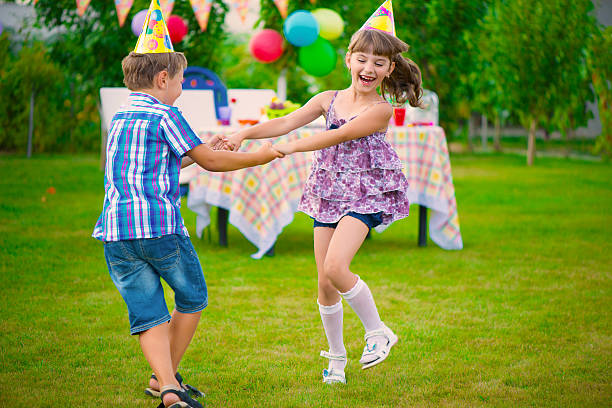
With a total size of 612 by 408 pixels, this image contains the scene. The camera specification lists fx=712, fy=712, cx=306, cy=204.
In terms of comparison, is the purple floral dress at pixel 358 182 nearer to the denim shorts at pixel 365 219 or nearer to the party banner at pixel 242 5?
the denim shorts at pixel 365 219

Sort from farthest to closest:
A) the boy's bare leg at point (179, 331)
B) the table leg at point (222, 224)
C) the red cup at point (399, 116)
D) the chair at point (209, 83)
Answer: the chair at point (209, 83)
the table leg at point (222, 224)
the red cup at point (399, 116)
the boy's bare leg at point (179, 331)

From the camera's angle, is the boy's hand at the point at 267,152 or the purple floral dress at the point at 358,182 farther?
the purple floral dress at the point at 358,182

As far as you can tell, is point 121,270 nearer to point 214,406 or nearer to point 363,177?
point 214,406

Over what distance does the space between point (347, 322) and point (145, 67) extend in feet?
6.15

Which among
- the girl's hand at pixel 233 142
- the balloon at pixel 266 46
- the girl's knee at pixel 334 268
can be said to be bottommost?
the girl's knee at pixel 334 268

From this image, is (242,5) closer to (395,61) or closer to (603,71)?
(395,61)

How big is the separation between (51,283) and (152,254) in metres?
2.33

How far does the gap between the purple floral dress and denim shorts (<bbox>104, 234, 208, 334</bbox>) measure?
25.2 inches

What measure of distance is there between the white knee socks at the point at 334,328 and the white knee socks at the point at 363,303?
0.08 meters

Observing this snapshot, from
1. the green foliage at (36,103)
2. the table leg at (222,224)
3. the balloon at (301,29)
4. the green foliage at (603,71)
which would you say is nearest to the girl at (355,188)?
the table leg at (222,224)

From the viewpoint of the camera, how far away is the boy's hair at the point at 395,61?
2.77 meters

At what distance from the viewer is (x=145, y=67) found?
2.39 metres

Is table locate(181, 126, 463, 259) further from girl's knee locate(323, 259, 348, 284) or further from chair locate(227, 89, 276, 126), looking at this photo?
girl's knee locate(323, 259, 348, 284)

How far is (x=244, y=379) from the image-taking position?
2.85 m
